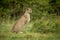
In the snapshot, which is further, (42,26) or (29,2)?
(29,2)

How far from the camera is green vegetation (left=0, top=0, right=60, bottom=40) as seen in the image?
11.4m

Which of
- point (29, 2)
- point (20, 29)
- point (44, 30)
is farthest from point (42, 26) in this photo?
point (29, 2)

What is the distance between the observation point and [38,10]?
21062mm

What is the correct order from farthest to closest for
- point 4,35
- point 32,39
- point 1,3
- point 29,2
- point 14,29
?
point 1,3 < point 29,2 < point 14,29 < point 4,35 < point 32,39

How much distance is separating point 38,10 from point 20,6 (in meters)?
1.42

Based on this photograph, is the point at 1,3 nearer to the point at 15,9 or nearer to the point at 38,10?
the point at 15,9

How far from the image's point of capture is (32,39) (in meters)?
10.4

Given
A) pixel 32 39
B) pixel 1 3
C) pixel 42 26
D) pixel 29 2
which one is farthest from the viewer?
pixel 1 3

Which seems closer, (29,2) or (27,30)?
(27,30)

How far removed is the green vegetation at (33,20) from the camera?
11.4 m

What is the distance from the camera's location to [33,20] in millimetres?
18312

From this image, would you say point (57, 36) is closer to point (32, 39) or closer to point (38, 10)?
point (32, 39)

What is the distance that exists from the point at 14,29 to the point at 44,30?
153cm

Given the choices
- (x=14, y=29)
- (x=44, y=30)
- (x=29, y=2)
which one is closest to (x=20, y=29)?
(x=14, y=29)
